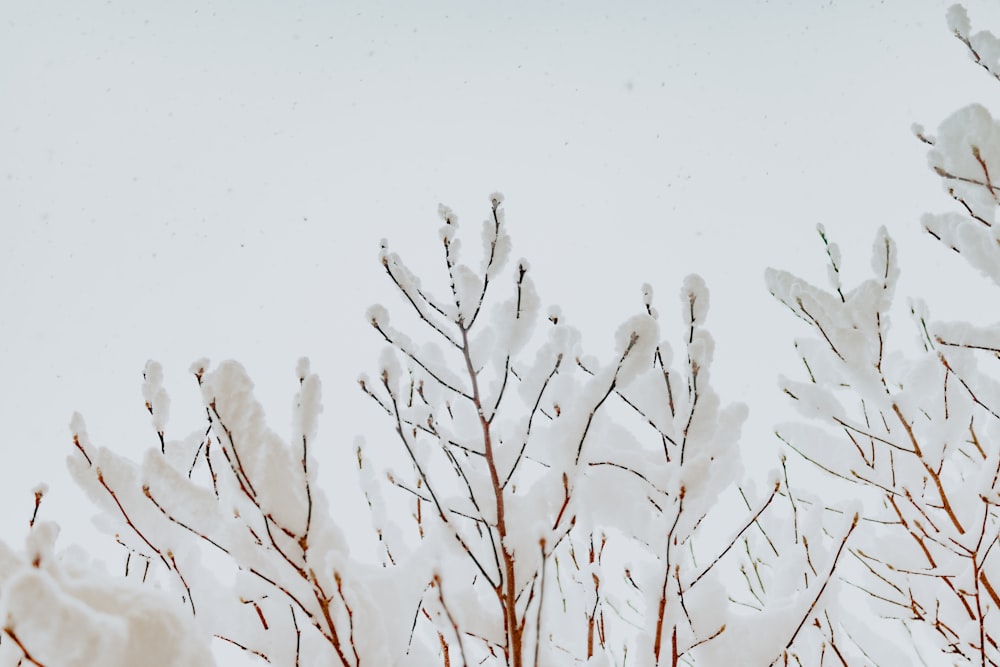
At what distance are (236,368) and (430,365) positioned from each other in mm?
458

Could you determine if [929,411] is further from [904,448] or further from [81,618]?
[81,618]

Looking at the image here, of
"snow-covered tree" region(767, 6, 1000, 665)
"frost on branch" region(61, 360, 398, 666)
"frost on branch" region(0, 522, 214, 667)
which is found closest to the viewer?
"frost on branch" region(0, 522, 214, 667)

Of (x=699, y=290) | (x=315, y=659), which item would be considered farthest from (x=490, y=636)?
(x=699, y=290)

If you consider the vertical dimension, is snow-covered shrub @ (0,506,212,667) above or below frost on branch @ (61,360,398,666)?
below

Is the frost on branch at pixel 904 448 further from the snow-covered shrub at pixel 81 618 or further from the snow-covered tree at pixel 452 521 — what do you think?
the snow-covered shrub at pixel 81 618

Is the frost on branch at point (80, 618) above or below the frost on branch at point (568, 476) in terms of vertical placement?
below

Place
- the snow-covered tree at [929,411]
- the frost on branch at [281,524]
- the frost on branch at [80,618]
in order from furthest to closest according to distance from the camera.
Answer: the snow-covered tree at [929,411], the frost on branch at [281,524], the frost on branch at [80,618]

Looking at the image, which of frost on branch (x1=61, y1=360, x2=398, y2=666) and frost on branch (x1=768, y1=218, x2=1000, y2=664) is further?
frost on branch (x1=768, y1=218, x2=1000, y2=664)

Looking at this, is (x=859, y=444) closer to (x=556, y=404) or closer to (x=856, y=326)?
(x=856, y=326)

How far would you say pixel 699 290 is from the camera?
1251mm

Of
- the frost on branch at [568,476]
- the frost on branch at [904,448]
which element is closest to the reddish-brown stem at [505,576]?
the frost on branch at [568,476]

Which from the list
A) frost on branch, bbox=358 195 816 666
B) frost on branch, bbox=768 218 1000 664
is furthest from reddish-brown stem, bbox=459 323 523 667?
frost on branch, bbox=768 218 1000 664

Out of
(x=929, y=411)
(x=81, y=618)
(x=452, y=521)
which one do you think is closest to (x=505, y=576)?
(x=452, y=521)

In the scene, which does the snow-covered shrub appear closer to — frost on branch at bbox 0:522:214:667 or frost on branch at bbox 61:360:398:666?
frost on branch at bbox 0:522:214:667
